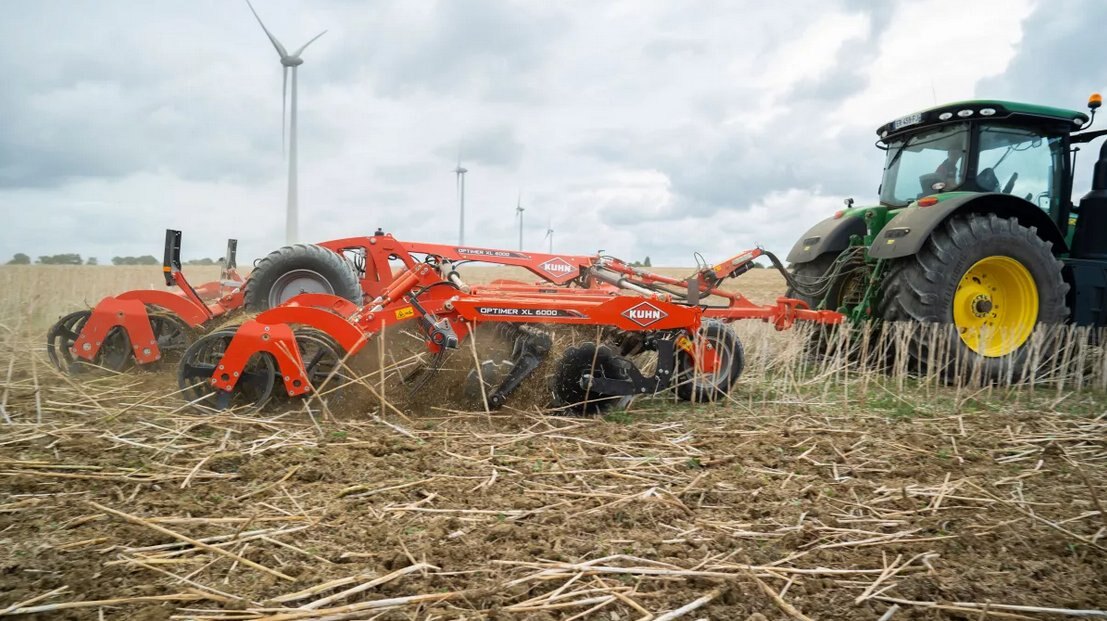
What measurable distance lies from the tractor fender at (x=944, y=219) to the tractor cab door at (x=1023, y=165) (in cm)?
24

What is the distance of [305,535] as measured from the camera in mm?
2477

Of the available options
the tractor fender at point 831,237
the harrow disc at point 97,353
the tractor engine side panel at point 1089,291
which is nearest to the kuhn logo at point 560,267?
the tractor fender at point 831,237

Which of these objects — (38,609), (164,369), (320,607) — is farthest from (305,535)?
(164,369)

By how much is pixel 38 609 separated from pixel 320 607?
2.55 feet

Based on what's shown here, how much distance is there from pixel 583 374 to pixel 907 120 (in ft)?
14.8

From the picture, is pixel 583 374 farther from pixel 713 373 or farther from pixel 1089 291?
pixel 1089 291

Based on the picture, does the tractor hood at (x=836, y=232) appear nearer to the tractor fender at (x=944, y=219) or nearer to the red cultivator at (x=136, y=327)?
the tractor fender at (x=944, y=219)

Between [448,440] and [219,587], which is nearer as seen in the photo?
[219,587]

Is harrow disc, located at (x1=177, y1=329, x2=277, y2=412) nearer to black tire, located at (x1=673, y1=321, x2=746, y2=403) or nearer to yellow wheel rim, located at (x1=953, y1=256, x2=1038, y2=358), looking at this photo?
black tire, located at (x1=673, y1=321, x2=746, y2=403)

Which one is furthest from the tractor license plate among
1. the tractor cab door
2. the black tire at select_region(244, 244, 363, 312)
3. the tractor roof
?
the black tire at select_region(244, 244, 363, 312)

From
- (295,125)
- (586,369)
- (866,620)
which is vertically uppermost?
(295,125)

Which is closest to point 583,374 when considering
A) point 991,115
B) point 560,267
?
point 560,267

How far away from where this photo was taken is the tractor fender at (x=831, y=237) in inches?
275

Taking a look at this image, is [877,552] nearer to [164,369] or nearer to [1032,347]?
[1032,347]
